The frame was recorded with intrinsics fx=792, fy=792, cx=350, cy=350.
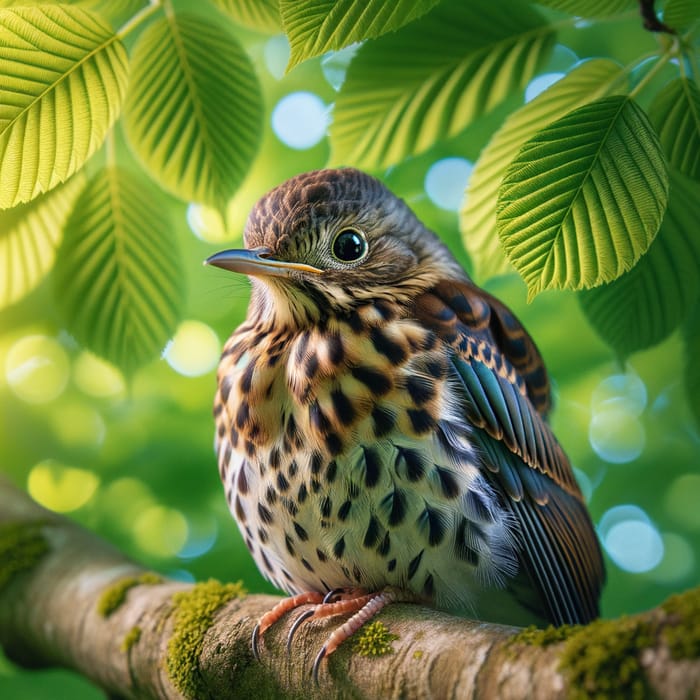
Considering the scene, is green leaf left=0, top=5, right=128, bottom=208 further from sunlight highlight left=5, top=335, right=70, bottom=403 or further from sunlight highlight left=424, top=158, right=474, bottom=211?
sunlight highlight left=5, top=335, right=70, bottom=403

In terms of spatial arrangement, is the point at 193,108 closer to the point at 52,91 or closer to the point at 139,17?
the point at 139,17

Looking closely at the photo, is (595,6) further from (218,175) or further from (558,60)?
(218,175)

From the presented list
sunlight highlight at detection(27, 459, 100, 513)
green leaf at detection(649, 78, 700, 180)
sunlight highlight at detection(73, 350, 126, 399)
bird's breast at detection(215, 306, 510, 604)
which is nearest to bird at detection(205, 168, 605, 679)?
bird's breast at detection(215, 306, 510, 604)

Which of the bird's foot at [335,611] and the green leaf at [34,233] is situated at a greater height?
the green leaf at [34,233]

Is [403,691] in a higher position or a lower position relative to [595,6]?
lower

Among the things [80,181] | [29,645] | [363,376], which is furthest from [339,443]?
[29,645]

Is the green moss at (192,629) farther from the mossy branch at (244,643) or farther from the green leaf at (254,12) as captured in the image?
the green leaf at (254,12)

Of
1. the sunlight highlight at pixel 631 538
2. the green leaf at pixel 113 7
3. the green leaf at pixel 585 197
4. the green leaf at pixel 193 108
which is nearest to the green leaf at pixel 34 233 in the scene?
the green leaf at pixel 193 108
